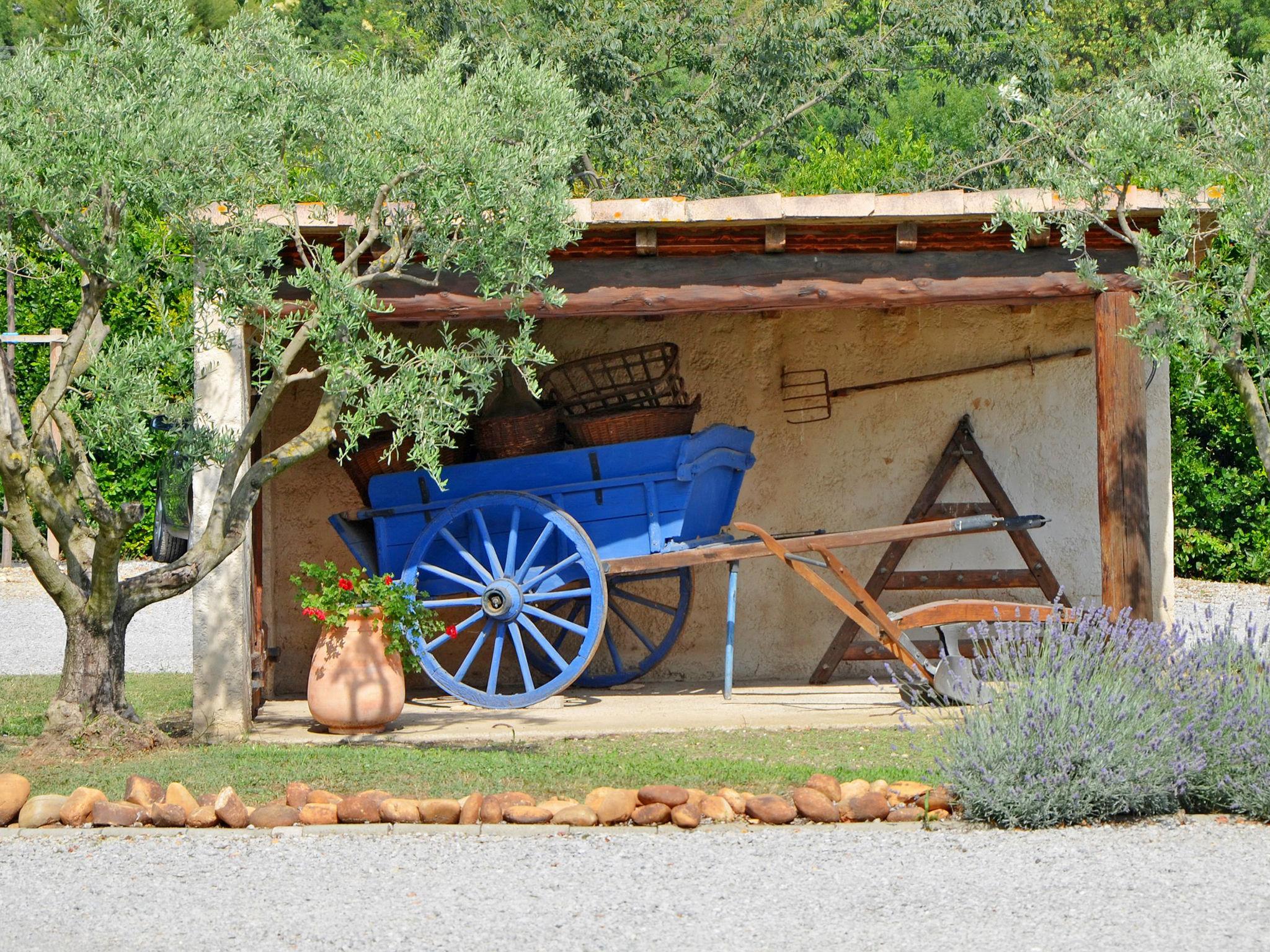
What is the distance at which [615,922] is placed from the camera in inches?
153

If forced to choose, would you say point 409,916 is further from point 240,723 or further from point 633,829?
point 240,723

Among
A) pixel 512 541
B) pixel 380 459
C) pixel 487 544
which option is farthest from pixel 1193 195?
pixel 380 459

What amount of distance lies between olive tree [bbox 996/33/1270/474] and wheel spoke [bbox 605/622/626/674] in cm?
351

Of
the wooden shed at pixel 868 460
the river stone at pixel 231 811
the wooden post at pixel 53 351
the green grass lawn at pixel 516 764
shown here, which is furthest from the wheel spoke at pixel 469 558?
the wooden post at pixel 53 351

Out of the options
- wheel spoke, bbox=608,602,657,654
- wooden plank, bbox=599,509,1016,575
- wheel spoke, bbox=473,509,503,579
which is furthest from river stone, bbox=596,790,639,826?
wheel spoke, bbox=608,602,657,654

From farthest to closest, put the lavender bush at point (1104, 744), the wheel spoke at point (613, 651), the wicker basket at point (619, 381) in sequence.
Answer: the wheel spoke at point (613, 651), the wicker basket at point (619, 381), the lavender bush at point (1104, 744)

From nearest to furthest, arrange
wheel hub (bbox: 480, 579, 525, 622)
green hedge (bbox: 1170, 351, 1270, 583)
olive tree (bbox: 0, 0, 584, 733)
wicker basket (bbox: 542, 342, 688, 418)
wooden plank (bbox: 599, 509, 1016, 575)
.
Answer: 1. olive tree (bbox: 0, 0, 584, 733)
2. wooden plank (bbox: 599, 509, 1016, 575)
3. wheel hub (bbox: 480, 579, 525, 622)
4. wicker basket (bbox: 542, 342, 688, 418)
5. green hedge (bbox: 1170, 351, 1270, 583)

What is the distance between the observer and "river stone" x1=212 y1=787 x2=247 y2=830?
4.98 meters

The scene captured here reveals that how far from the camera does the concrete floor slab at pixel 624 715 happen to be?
6.96 m

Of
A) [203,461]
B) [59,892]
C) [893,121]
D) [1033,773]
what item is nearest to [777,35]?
[893,121]

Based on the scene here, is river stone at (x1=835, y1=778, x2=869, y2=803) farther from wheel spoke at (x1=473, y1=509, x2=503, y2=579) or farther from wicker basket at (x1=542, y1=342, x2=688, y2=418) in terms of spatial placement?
wicker basket at (x1=542, y1=342, x2=688, y2=418)

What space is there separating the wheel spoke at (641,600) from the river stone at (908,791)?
3470 mm

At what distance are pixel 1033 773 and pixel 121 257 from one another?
393 cm

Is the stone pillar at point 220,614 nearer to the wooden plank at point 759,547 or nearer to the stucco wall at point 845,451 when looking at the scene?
the wooden plank at point 759,547
